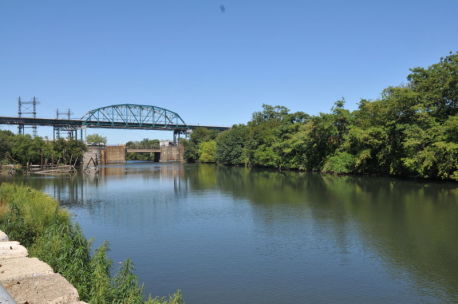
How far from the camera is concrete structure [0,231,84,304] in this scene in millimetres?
7055

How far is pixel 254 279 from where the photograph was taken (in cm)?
1299

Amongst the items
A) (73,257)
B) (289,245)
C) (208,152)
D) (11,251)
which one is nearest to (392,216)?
(289,245)

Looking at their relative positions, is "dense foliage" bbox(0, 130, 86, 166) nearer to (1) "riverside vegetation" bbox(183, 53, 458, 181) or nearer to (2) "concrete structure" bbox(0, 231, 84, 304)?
(1) "riverside vegetation" bbox(183, 53, 458, 181)

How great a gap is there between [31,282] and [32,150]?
77.2 meters

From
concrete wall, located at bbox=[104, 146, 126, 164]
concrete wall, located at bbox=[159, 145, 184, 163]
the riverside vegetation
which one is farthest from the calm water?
concrete wall, located at bbox=[159, 145, 184, 163]

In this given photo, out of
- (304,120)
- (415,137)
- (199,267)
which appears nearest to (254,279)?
(199,267)

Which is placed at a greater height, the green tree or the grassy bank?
the green tree

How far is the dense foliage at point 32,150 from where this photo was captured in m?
71.6

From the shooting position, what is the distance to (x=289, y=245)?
17.0 metres

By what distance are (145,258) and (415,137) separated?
120ft

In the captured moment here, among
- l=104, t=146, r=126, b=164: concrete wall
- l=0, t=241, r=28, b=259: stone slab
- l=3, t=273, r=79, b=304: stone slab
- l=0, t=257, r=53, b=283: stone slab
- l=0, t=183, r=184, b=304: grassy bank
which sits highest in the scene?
l=104, t=146, r=126, b=164: concrete wall

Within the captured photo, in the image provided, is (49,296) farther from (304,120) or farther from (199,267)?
(304,120)

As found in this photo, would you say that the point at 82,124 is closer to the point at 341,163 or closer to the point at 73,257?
the point at 341,163

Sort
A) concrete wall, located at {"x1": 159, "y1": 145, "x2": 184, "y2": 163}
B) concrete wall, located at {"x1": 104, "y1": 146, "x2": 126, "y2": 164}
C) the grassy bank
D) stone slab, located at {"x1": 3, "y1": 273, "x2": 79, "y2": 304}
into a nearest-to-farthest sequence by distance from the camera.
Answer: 1. stone slab, located at {"x1": 3, "y1": 273, "x2": 79, "y2": 304}
2. the grassy bank
3. concrete wall, located at {"x1": 104, "y1": 146, "x2": 126, "y2": 164}
4. concrete wall, located at {"x1": 159, "y1": 145, "x2": 184, "y2": 163}
